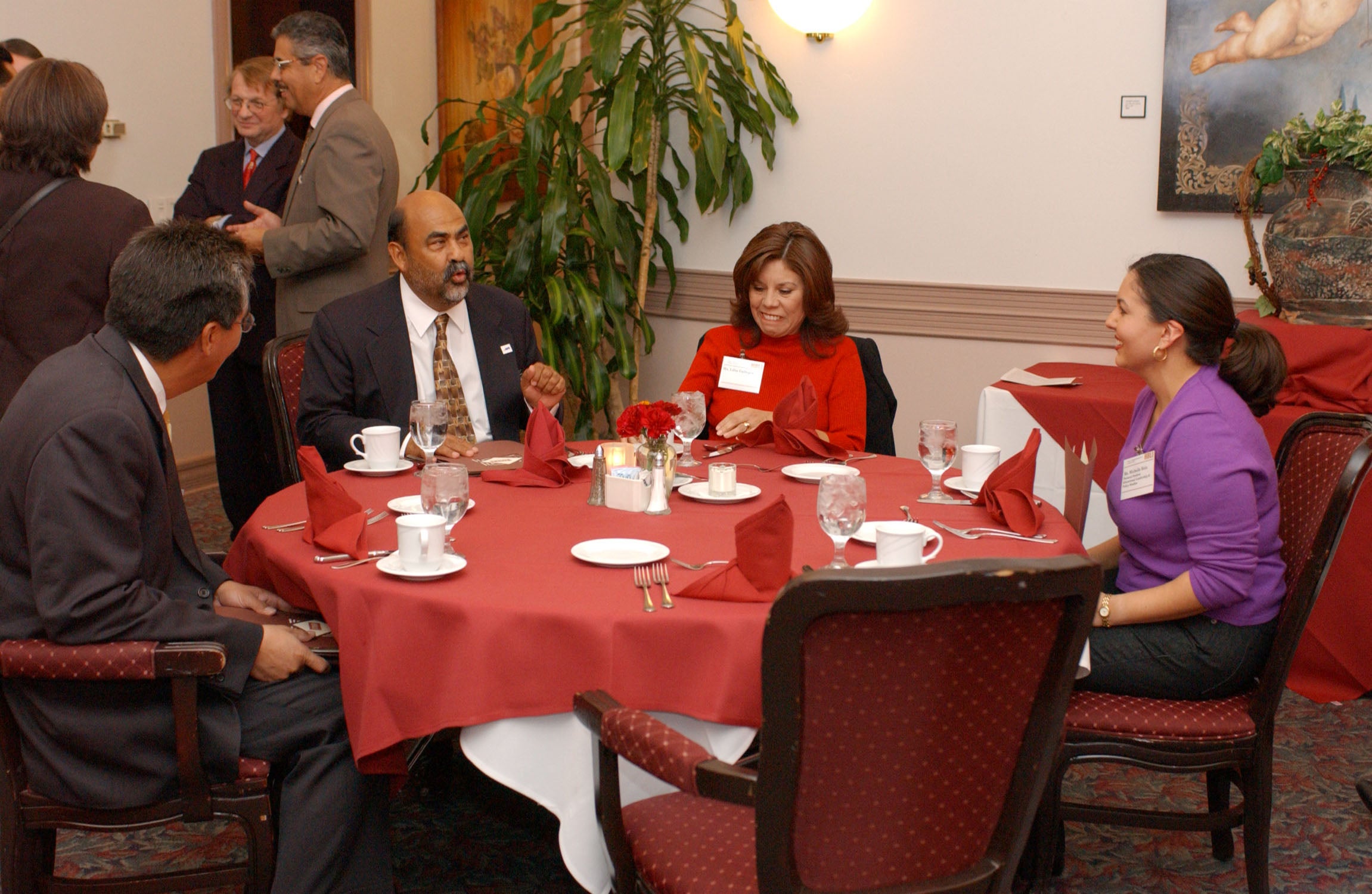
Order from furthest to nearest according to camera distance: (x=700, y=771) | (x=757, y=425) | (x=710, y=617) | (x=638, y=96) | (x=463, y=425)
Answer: (x=638, y=96) < (x=463, y=425) < (x=757, y=425) < (x=710, y=617) < (x=700, y=771)

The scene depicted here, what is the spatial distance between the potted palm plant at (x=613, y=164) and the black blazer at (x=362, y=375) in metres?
1.69

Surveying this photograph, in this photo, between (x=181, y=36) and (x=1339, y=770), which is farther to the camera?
(x=181, y=36)

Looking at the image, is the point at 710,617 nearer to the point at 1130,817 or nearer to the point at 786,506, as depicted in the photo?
the point at 786,506

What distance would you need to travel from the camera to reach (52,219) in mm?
3391

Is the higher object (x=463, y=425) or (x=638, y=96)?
(x=638, y=96)

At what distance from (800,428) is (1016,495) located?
0.76 meters

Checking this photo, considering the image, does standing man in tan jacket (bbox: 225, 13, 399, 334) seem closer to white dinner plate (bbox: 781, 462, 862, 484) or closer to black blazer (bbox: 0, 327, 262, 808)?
white dinner plate (bbox: 781, 462, 862, 484)

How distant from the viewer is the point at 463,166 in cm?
527

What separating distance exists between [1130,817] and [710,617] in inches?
41.9

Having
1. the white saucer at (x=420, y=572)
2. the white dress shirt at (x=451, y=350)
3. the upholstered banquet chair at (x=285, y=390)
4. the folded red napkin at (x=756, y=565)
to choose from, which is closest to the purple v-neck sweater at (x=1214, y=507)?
the folded red napkin at (x=756, y=565)

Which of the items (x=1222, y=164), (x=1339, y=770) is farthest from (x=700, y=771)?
(x=1222, y=164)

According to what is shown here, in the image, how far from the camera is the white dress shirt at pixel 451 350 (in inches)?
134

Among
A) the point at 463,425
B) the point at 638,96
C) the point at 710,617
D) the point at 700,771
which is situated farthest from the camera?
the point at 638,96

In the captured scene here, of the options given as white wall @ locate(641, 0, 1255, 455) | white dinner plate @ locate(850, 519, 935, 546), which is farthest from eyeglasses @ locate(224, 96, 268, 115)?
white dinner plate @ locate(850, 519, 935, 546)
